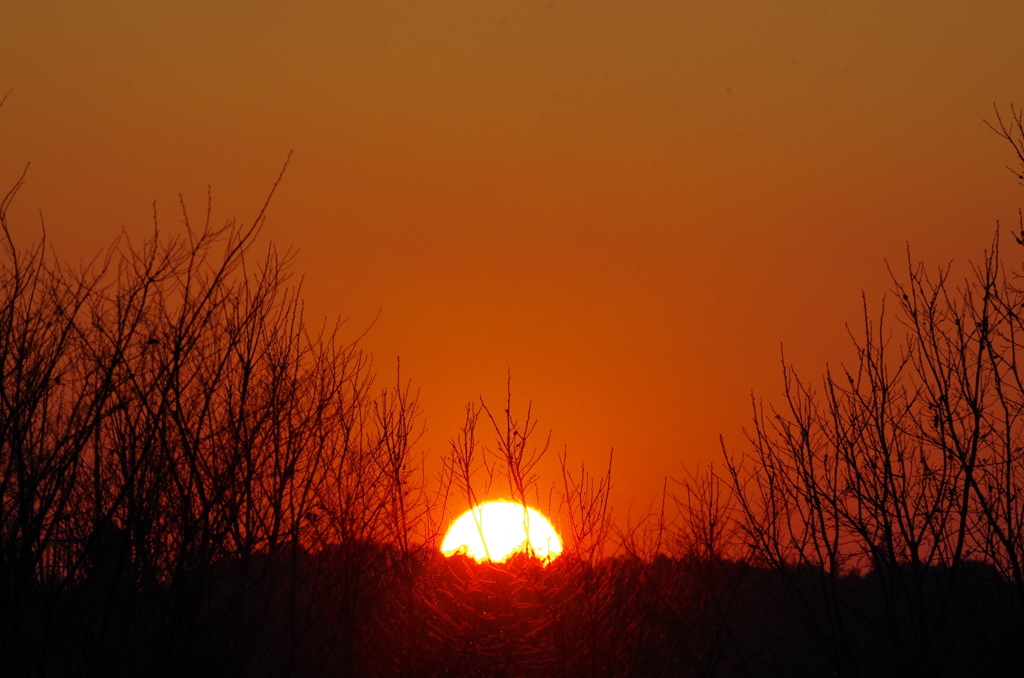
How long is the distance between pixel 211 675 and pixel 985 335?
685 centimetres

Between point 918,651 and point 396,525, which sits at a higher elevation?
point 396,525

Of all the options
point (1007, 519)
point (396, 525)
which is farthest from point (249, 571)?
point (1007, 519)

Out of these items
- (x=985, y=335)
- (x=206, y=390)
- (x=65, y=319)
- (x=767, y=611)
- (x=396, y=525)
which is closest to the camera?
Result: (x=65, y=319)

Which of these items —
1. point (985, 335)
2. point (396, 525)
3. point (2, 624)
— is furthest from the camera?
point (396, 525)

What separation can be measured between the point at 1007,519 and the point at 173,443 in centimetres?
672

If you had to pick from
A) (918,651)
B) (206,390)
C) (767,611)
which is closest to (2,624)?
(206,390)

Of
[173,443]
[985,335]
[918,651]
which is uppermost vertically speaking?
[985,335]

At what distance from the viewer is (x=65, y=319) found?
15.3 feet

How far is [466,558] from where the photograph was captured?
12.1m

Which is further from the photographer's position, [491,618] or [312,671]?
[491,618]

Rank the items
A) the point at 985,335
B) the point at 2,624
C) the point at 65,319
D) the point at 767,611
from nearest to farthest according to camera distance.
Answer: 1. the point at 2,624
2. the point at 65,319
3. the point at 985,335
4. the point at 767,611

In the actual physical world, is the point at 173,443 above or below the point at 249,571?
above

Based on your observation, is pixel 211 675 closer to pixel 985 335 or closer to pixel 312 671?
pixel 312 671

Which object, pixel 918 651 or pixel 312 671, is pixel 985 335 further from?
pixel 312 671
